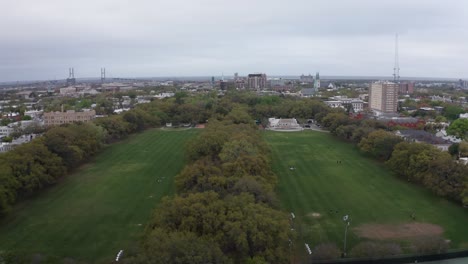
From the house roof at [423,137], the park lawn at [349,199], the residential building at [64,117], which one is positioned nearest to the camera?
the park lawn at [349,199]

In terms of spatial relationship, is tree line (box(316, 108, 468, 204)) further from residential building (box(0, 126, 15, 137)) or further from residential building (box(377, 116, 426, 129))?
residential building (box(0, 126, 15, 137))

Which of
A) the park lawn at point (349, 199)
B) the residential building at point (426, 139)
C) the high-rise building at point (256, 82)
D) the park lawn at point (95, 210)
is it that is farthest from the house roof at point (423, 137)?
the high-rise building at point (256, 82)

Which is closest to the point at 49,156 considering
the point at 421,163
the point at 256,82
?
the point at 421,163

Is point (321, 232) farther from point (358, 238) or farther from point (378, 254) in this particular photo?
point (378, 254)

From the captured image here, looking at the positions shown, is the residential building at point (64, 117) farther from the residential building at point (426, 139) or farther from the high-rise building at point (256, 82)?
the high-rise building at point (256, 82)

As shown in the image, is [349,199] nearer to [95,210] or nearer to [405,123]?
[95,210]

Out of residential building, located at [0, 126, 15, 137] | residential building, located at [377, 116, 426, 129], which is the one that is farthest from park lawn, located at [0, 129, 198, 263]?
residential building, located at [377, 116, 426, 129]

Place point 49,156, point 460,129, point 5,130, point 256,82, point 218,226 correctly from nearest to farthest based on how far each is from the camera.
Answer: point 218,226 → point 49,156 → point 460,129 → point 5,130 → point 256,82
